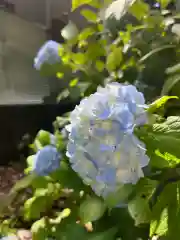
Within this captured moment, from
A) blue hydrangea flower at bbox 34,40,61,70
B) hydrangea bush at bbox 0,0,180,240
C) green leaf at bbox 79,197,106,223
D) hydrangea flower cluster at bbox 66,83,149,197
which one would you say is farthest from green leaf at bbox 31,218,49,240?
blue hydrangea flower at bbox 34,40,61,70

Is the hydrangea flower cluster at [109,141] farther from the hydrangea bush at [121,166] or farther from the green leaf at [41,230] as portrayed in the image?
the green leaf at [41,230]

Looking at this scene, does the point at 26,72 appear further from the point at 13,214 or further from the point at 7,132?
the point at 13,214

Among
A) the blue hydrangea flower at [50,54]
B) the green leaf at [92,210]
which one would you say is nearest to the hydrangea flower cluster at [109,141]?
the green leaf at [92,210]

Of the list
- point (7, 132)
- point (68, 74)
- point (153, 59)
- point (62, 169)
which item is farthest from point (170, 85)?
point (7, 132)

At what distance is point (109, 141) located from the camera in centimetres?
43

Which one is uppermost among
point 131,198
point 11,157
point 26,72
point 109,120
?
point 109,120

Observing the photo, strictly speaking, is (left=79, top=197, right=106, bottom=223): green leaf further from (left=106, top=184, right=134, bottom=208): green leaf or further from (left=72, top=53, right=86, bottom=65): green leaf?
(left=72, top=53, right=86, bottom=65): green leaf

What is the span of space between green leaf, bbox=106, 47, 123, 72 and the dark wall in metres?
0.39

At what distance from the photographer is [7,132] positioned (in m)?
1.16

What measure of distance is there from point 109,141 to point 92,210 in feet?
0.54

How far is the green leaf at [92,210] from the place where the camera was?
21.6 inches

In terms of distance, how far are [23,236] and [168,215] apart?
1.53 ft

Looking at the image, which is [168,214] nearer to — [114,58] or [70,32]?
[114,58]

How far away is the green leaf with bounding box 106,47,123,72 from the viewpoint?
0.73 m
